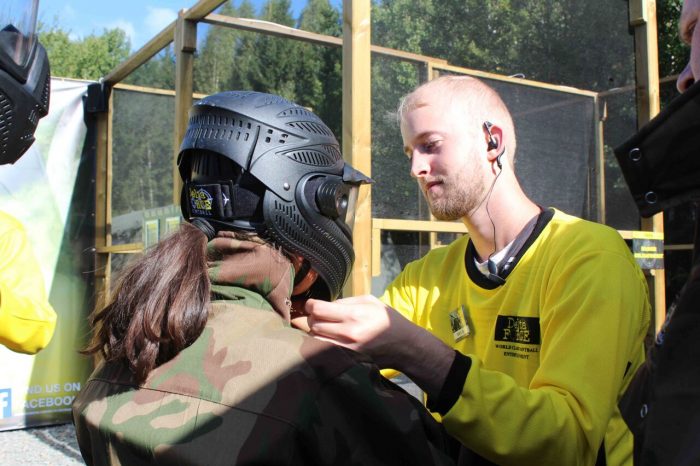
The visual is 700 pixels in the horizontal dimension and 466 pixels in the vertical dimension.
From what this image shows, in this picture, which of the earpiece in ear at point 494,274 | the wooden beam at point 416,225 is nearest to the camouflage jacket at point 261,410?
the earpiece in ear at point 494,274

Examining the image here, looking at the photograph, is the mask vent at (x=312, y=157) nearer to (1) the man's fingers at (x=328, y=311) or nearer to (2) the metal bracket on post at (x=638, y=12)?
(1) the man's fingers at (x=328, y=311)

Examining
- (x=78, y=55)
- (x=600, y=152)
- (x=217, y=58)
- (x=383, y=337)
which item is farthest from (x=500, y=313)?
(x=78, y=55)

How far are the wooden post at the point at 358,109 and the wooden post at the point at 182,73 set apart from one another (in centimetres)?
213

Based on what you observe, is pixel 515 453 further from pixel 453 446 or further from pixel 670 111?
pixel 670 111

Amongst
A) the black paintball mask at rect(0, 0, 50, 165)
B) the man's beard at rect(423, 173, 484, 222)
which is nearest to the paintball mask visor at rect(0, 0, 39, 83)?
the black paintball mask at rect(0, 0, 50, 165)

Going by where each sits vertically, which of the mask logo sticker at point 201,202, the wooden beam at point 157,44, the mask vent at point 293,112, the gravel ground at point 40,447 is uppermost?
the wooden beam at point 157,44

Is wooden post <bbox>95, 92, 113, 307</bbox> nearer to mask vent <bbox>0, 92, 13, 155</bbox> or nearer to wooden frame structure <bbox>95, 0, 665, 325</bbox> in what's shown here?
wooden frame structure <bbox>95, 0, 665, 325</bbox>

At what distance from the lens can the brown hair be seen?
1377mm

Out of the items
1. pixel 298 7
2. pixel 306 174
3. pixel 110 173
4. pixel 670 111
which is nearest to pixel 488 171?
pixel 306 174

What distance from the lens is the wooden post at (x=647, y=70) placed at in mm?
4012

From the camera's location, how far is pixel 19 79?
2.12 meters

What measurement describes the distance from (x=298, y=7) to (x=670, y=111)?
3.16m

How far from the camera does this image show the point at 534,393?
5.41ft

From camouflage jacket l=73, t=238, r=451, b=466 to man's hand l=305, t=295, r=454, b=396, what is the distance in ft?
0.36
